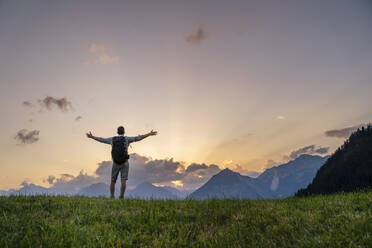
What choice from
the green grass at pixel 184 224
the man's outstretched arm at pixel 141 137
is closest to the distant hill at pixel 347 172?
the man's outstretched arm at pixel 141 137

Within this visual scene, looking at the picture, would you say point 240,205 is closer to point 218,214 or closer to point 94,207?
point 218,214

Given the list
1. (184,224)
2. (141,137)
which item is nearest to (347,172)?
(141,137)

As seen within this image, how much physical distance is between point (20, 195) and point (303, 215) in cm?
1030

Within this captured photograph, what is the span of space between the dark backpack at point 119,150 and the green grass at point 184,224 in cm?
441

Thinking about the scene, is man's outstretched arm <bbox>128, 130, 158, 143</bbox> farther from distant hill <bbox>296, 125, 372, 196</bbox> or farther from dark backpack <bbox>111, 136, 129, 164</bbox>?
distant hill <bbox>296, 125, 372, 196</bbox>

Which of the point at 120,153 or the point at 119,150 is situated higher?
the point at 119,150

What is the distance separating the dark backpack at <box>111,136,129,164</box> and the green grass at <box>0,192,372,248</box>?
441cm

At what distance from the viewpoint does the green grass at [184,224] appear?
596 centimetres

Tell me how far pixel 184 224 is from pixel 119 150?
735 centimetres

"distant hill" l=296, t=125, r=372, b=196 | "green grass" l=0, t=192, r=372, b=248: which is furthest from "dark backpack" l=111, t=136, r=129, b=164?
"distant hill" l=296, t=125, r=372, b=196

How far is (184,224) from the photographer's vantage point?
744cm

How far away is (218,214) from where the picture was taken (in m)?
8.27

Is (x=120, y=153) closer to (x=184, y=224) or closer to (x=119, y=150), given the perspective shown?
(x=119, y=150)

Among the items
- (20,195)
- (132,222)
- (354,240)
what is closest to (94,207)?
(132,222)
